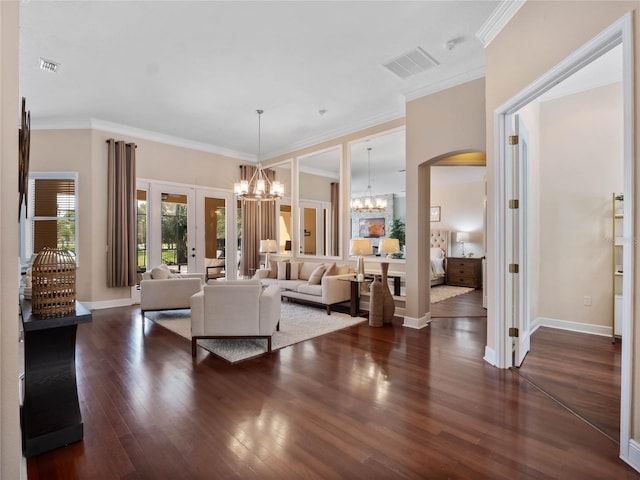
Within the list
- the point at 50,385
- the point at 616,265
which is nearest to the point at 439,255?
the point at 616,265

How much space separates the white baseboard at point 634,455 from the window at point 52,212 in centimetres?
736

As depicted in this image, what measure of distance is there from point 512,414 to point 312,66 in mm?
4065

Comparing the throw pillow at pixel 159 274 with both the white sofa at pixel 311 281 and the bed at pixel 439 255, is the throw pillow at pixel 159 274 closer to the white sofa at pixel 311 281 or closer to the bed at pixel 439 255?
the white sofa at pixel 311 281

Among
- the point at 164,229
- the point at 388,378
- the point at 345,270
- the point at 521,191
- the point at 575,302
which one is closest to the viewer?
the point at 388,378

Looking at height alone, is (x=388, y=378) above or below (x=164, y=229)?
below

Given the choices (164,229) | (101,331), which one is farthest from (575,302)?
(164,229)

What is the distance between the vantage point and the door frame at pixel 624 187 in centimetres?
185

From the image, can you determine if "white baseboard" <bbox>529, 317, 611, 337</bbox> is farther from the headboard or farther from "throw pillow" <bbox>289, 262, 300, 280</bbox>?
the headboard

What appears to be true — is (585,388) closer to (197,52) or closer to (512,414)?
(512,414)

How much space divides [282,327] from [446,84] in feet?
13.0

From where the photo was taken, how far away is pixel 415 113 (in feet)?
15.6

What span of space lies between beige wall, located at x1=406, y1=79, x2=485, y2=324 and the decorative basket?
4008 millimetres

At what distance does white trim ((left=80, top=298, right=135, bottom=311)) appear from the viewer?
587 centimetres

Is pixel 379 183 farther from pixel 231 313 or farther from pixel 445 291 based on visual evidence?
pixel 231 313
